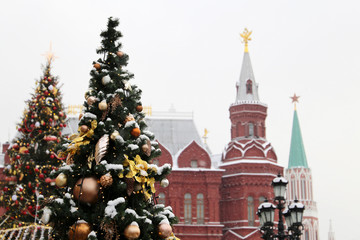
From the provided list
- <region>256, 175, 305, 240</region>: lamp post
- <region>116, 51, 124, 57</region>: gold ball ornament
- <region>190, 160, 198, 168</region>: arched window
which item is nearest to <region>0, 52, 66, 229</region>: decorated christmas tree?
<region>256, 175, 305, 240</region>: lamp post

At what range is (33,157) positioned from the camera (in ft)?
44.3

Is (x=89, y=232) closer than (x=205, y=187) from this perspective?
Yes

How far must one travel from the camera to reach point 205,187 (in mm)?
34031

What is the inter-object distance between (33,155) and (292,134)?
63.7 metres

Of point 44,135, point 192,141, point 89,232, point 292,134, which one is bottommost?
point 89,232

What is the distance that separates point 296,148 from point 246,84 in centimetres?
4025

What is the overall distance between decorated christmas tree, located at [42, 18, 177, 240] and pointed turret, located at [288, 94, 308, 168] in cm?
6812

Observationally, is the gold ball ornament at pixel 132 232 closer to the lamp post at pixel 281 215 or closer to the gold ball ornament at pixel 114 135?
the gold ball ornament at pixel 114 135

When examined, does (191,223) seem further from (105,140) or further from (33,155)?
(105,140)

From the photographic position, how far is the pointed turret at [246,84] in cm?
3678

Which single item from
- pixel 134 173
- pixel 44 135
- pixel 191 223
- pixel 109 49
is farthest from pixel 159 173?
pixel 191 223

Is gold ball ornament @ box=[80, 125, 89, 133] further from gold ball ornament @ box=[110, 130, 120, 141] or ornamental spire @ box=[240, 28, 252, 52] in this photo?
ornamental spire @ box=[240, 28, 252, 52]

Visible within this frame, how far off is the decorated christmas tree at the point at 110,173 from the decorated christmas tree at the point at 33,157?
5.75 m

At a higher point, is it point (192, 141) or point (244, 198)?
point (192, 141)
